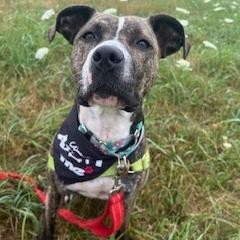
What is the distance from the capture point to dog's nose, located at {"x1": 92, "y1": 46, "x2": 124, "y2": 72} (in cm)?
232

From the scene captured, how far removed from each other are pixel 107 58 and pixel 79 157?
0.64 m

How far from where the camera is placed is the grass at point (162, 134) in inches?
123

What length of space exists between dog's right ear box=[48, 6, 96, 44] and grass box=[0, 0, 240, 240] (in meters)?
0.79

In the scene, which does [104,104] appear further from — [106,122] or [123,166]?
[123,166]

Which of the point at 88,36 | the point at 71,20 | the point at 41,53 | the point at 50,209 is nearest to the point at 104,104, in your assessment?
the point at 88,36

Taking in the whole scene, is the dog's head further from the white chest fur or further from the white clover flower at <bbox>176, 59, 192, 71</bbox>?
the white clover flower at <bbox>176, 59, 192, 71</bbox>

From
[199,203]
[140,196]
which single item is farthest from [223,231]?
[140,196]

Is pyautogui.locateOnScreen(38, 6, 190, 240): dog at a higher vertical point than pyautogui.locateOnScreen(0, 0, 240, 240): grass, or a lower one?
higher

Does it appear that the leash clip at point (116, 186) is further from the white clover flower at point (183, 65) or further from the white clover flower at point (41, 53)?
the white clover flower at point (183, 65)

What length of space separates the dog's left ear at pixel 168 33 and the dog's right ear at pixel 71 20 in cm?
33

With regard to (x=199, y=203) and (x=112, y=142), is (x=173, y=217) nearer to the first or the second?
(x=199, y=203)

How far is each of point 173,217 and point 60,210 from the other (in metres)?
0.66

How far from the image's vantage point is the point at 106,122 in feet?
9.02

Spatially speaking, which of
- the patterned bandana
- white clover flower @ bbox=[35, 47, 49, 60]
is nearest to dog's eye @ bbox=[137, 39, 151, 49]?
the patterned bandana
